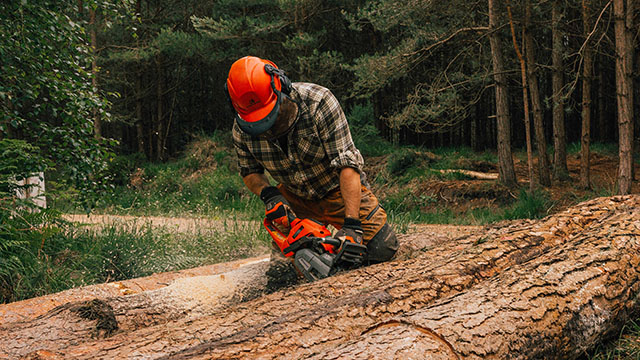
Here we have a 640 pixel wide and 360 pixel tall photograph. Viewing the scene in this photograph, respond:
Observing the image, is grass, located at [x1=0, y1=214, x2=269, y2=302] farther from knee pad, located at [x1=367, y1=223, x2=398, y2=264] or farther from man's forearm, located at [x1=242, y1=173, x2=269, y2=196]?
knee pad, located at [x1=367, y1=223, x2=398, y2=264]

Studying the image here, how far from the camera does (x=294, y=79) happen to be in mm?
14539

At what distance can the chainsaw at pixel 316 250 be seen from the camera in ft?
9.21

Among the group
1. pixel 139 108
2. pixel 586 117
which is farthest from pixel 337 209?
pixel 139 108

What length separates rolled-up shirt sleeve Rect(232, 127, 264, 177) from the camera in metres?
3.51

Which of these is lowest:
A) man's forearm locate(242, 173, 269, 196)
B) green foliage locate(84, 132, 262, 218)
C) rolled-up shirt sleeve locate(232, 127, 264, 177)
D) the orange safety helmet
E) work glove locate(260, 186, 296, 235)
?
green foliage locate(84, 132, 262, 218)

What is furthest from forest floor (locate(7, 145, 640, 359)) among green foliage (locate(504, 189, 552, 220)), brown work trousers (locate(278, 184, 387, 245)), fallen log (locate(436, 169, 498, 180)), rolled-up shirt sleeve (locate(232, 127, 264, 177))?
rolled-up shirt sleeve (locate(232, 127, 264, 177))

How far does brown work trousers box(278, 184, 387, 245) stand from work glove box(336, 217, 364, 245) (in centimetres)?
34

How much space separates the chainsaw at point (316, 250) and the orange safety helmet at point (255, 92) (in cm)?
68

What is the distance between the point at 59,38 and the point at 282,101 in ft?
9.13

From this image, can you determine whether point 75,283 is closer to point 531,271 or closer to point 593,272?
point 531,271

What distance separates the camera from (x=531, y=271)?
2375 millimetres

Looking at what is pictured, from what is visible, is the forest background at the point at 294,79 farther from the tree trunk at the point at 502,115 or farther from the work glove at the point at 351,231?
the work glove at the point at 351,231

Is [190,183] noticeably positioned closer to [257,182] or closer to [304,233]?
[257,182]

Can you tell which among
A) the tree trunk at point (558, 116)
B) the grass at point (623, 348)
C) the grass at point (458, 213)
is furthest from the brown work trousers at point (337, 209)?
the tree trunk at point (558, 116)
